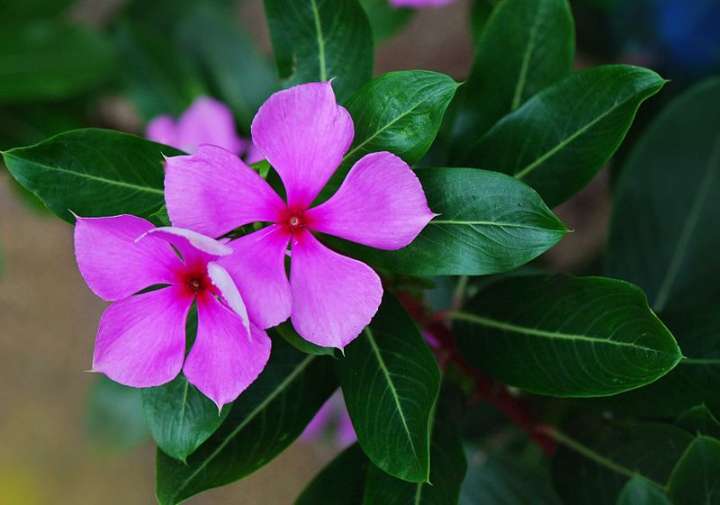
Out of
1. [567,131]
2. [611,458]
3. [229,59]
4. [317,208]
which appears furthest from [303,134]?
[229,59]

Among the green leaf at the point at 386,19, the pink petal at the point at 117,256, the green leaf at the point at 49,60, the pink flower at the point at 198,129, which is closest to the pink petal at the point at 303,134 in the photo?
the pink petal at the point at 117,256

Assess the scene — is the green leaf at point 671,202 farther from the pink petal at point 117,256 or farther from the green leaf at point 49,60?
the green leaf at point 49,60

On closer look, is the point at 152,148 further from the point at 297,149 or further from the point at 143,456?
the point at 143,456

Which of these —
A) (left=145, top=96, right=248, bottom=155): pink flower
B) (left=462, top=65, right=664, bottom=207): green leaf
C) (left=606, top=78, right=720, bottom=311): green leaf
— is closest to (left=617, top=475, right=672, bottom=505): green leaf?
(left=462, top=65, right=664, bottom=207): green leaf

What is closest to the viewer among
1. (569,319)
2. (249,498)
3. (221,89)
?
(569,319)

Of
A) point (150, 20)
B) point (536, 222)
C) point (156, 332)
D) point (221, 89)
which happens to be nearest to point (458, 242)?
point (536, 222)

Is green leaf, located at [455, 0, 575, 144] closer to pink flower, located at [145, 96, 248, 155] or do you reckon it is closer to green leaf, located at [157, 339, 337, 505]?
green leaf, located at [157, 339, 337, 505]
